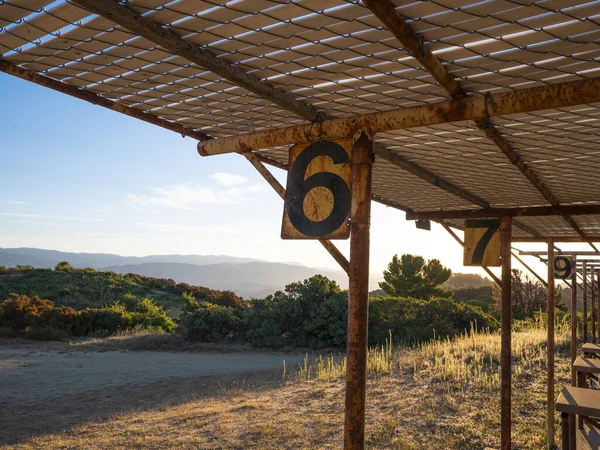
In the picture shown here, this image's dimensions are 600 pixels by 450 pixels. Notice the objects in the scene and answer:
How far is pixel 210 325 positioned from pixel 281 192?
56.6ft

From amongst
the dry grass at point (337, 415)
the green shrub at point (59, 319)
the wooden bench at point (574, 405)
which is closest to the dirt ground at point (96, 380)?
the dry grass at point (337, 415)

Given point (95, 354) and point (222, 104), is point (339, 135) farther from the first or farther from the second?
point (95, 354)

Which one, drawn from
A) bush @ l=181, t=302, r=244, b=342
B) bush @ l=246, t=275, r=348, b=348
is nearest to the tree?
bush @ l=246, t=275, r=348, b=348

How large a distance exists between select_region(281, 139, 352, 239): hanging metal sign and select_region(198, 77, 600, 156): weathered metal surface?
0.10 m

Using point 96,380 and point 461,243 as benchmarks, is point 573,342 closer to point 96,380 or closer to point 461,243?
point 461,243

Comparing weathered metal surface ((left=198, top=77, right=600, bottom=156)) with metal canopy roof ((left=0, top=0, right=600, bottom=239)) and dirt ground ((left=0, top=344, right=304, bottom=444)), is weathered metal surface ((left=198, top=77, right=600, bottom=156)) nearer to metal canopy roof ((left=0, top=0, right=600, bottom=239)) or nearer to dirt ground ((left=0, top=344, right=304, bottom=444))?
metal canopy roof ((left=0, top=0, right=600, bottom=239))

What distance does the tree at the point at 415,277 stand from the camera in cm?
3359

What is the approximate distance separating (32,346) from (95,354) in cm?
268

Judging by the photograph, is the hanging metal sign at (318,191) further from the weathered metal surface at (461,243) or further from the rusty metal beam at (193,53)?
the weathered metal surface at (461,243)

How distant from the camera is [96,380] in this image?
41.1 feet

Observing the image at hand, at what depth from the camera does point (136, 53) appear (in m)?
3.04

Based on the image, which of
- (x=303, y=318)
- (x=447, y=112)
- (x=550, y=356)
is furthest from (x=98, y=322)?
(x=447, y=112)

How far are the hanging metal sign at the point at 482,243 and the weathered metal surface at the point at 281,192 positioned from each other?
328cm

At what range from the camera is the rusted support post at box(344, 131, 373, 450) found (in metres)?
2.94
